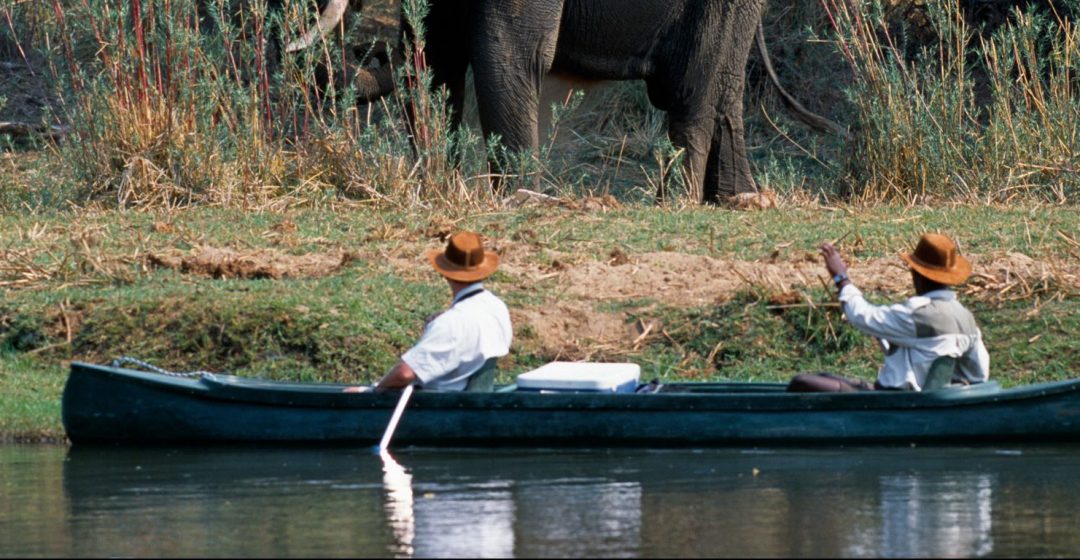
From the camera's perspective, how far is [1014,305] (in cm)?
1139

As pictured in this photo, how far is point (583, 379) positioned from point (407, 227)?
4.29 m

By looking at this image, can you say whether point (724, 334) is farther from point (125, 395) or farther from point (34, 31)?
point (34, 31)

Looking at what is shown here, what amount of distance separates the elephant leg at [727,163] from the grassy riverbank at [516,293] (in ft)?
8.93

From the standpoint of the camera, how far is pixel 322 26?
15.0 m

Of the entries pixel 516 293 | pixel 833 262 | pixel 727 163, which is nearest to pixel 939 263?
pixel 833 262

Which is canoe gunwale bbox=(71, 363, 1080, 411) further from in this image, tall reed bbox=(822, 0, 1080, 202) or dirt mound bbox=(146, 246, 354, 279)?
tall reed bbox=(822, 0, 1080, 202)

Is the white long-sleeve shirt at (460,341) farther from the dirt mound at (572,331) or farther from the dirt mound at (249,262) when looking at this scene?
the dirt mound at (249,262)

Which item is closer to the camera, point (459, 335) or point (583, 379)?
point (459, 335)

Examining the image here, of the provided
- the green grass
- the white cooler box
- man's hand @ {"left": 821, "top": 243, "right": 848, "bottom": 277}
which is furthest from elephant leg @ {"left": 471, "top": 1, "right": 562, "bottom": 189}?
Result: man's hand @ {"left": 821, "top": 243, "right": 848, "bottom": 277}

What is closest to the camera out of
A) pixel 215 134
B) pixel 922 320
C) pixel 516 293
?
pixel 922 320

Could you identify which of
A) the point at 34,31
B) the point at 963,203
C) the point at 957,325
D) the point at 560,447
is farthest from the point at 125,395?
the point at 34,31

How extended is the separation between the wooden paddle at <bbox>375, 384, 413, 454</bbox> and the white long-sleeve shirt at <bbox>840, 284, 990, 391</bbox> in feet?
6.82

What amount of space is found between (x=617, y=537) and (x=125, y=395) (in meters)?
3.38

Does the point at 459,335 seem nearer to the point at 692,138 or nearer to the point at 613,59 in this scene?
the point at 613,59
